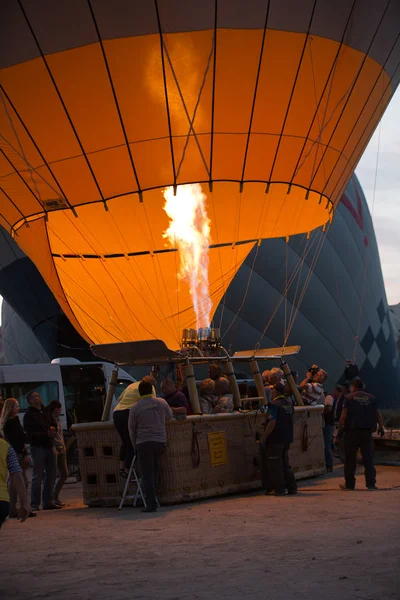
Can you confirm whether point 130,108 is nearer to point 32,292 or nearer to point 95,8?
point 95,8

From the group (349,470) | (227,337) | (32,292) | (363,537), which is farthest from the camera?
(227,337)

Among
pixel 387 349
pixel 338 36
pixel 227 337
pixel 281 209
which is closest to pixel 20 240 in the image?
pixel 281 209

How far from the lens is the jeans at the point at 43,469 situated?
7.78 m

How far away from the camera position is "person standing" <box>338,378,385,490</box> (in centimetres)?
770

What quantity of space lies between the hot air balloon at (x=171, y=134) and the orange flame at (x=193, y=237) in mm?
18

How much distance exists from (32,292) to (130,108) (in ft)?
40.4

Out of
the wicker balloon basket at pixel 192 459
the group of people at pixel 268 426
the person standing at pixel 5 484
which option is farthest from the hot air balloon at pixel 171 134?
the person standing at pixel 5 484

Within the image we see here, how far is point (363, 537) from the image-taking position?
4.82 meters

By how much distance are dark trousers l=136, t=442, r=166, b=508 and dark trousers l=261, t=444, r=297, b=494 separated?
103 cm

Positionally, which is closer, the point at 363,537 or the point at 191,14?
the point at 363,537

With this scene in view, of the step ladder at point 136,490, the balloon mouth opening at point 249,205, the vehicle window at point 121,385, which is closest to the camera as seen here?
the step ladder at point 136,490

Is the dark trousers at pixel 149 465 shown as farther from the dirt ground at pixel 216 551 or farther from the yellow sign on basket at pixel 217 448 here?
the yellow sign on basket at pixel 217 448

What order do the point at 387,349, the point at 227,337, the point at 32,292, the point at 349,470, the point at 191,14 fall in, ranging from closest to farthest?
the point at 349,470
the point at 191,14
the point at 32,292
the point at 227,337
the point at 387,349

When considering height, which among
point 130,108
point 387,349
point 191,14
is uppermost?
point 191,14
